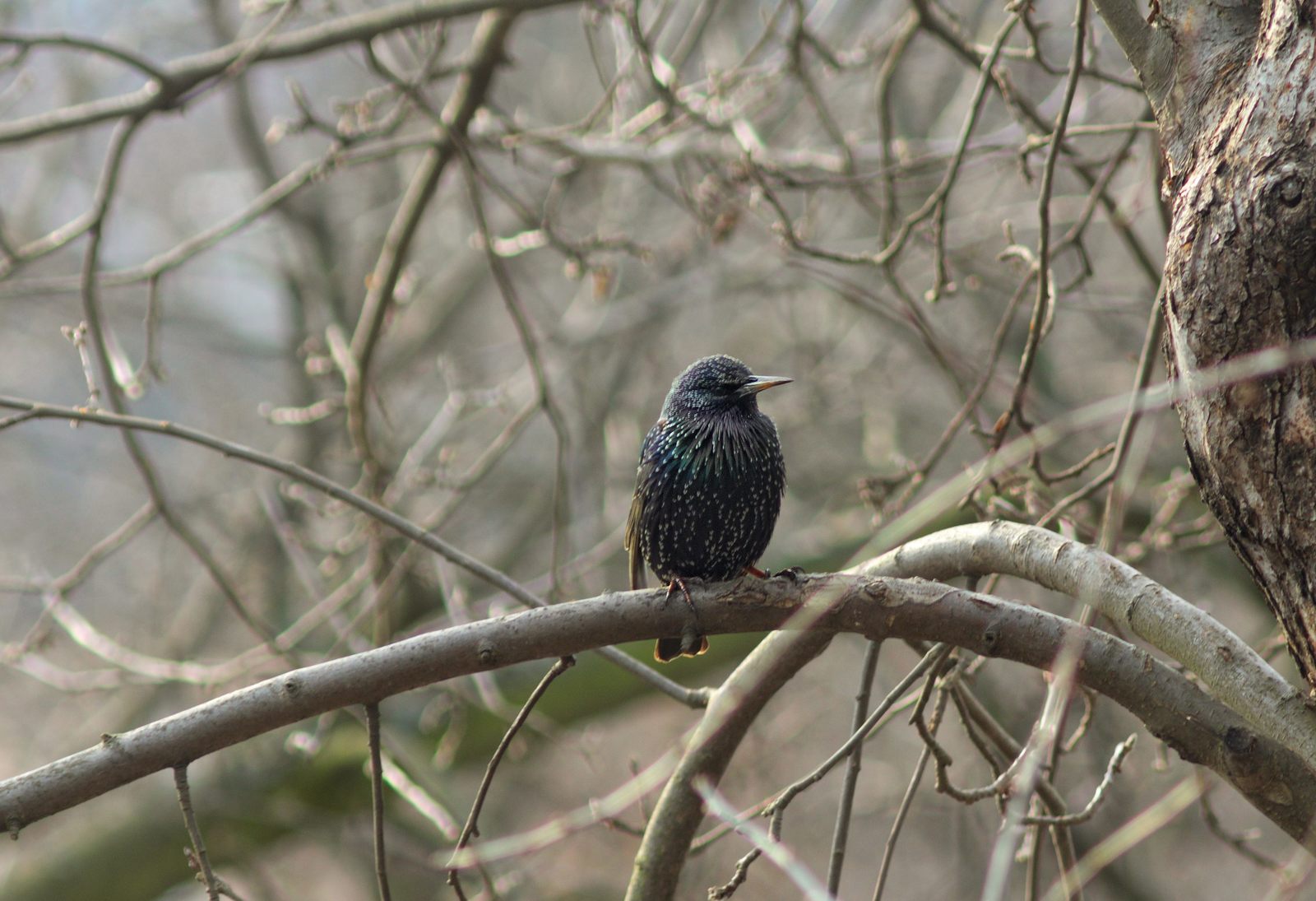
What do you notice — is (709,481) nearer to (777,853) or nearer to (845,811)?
(845,811)

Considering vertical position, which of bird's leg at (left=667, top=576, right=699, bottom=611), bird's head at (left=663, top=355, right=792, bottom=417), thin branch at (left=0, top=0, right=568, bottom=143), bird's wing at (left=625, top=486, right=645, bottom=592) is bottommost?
bird's leg at (left=667, top=576, right=699, bottom=611)

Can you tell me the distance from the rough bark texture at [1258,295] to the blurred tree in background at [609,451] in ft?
0.09

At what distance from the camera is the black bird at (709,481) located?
153 inches

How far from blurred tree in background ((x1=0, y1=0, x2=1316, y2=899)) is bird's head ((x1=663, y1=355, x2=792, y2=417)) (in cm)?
50

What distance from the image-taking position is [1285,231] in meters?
1.93

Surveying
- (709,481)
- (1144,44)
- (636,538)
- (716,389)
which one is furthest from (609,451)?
(1144,44)

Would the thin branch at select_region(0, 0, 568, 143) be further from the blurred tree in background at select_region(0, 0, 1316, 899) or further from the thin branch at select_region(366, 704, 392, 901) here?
the thin branch at select_region(366, 704, 392, 901)

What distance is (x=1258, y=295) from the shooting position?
1974 millimetres

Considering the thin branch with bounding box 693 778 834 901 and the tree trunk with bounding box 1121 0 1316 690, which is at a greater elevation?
the tree trunk with bounding box 1121 0 1316 690

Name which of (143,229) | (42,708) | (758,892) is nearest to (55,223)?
(143,229)

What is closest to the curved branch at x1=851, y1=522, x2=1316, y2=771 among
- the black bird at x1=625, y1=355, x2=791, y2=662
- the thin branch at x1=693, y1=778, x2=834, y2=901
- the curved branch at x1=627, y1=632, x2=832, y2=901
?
the curved branch at x1=627, y1=632, x2=832, y2=901

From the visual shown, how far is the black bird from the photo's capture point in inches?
153

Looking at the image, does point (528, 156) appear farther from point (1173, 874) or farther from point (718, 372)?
point (1173, 874)

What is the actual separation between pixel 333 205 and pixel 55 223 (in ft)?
8.44
